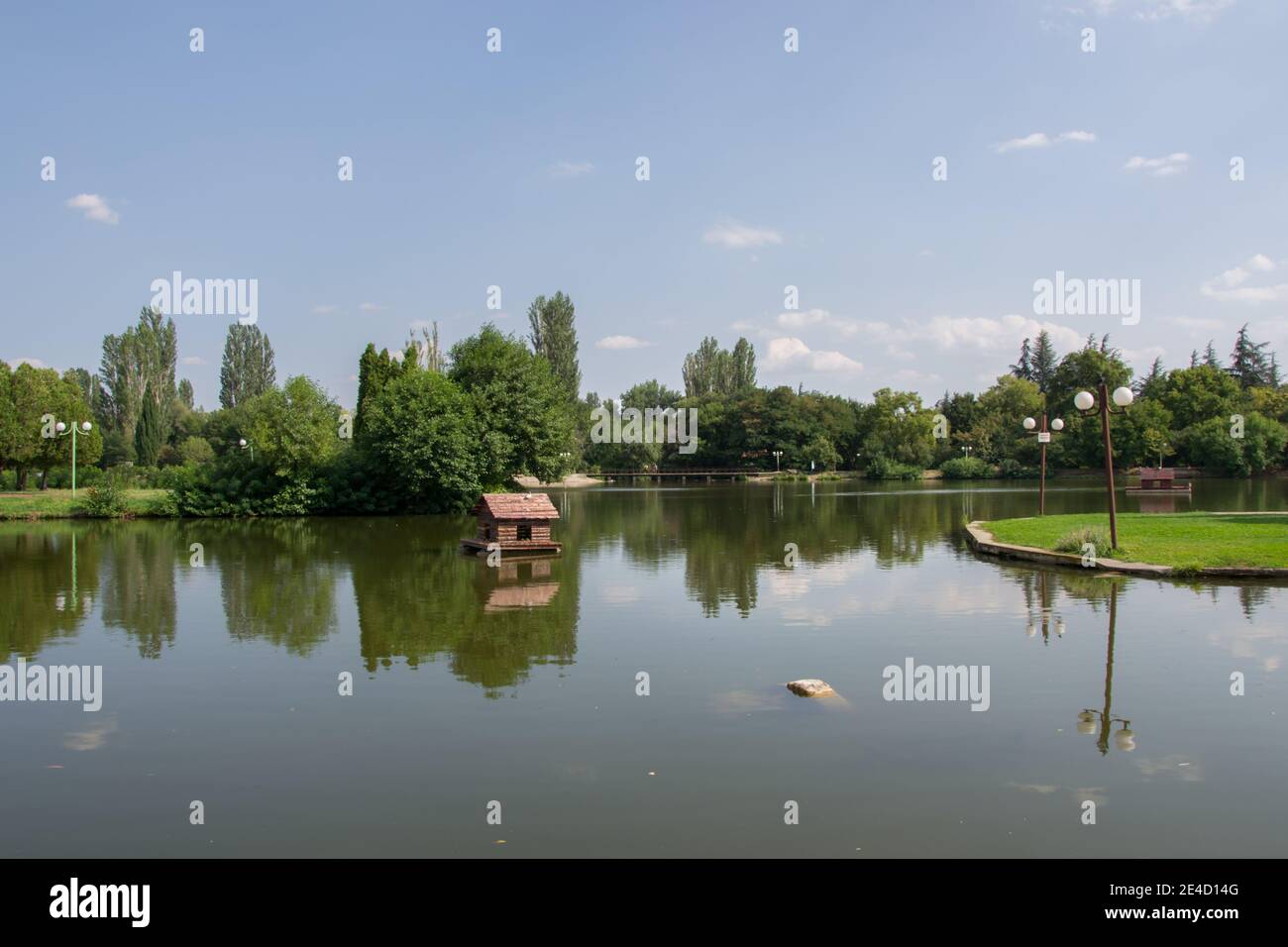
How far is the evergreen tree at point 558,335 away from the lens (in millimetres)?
79363

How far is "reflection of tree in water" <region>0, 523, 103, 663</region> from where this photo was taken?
46.3 feet

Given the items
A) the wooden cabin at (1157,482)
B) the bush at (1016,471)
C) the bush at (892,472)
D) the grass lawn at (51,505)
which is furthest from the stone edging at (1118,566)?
the bush at (892,472)

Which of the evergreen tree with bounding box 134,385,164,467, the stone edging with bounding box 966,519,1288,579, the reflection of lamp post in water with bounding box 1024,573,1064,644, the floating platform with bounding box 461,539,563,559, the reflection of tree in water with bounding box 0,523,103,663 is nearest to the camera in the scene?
the reflection of lamp post in water with bounding box 1024,573,1064,644

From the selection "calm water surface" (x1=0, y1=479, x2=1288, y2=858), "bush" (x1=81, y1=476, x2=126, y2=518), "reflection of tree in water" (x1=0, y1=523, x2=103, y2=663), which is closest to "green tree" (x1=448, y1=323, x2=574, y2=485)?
"bush" (x1=81, y1=476, x2=126, y2=518)

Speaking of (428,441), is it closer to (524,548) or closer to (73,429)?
(73,429)

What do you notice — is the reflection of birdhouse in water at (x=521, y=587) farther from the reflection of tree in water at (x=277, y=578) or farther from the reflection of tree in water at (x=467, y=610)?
the reflection of tree in water at (x=277, y=578)

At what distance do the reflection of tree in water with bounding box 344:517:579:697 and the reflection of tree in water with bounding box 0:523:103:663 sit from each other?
15.0 ft

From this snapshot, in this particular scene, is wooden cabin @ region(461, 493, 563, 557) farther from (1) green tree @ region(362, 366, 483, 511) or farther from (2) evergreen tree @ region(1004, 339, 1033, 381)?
(2) evergreen tree @ region(1004, 339, 1033, 381)

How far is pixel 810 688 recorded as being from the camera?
32.4 feet

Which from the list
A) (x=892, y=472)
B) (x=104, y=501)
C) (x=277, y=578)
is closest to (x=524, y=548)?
(x=277, y=578)

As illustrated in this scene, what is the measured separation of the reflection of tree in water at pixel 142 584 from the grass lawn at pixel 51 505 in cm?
783
